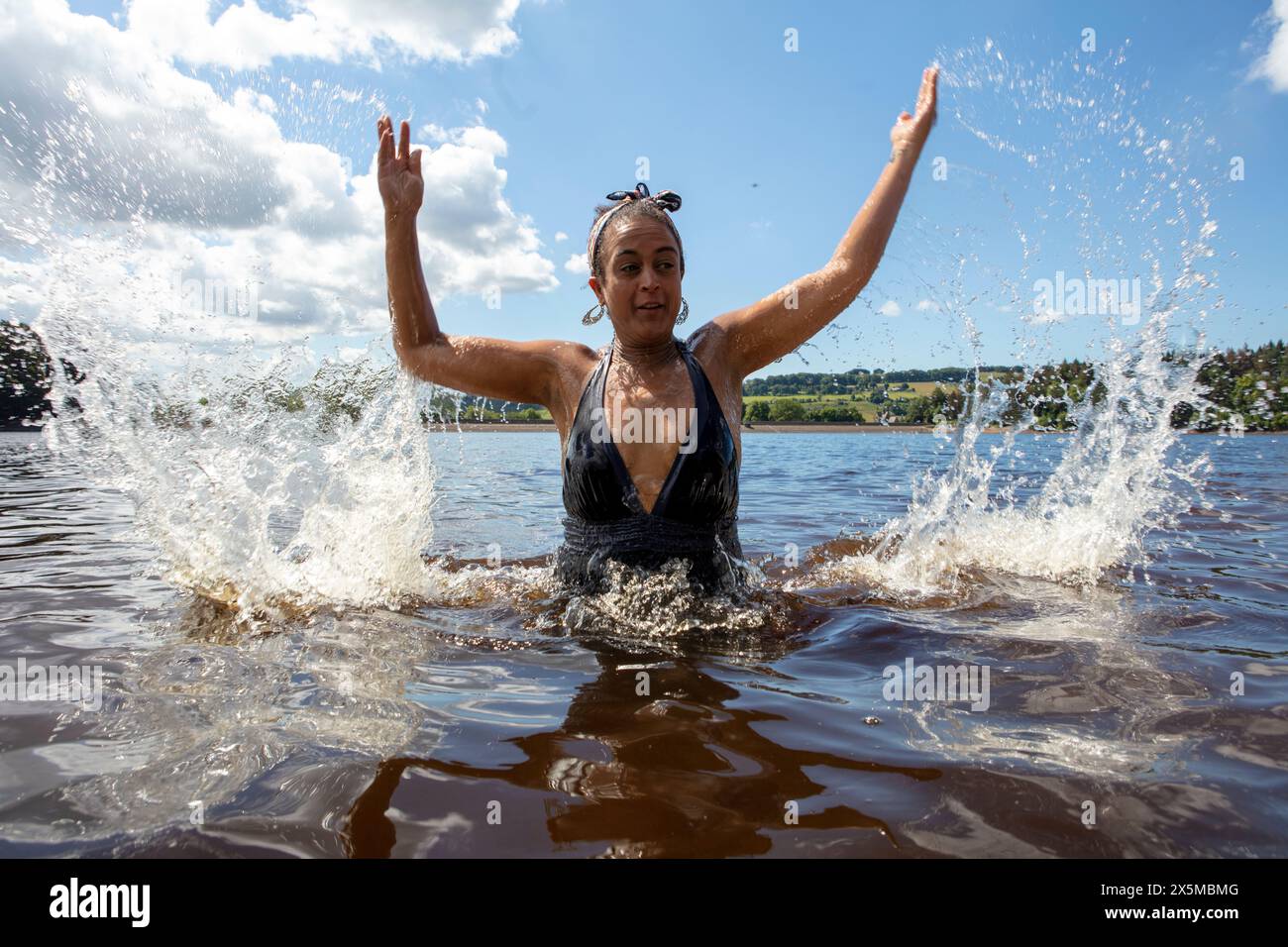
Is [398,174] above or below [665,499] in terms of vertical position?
above

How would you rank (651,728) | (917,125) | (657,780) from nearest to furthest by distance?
(657,780) → (651,728) → (917,125)

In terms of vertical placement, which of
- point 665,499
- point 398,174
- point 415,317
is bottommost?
point 665,499

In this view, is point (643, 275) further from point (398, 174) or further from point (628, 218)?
point (398, 174)

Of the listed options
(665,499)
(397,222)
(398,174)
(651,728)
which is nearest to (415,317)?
(397,222)

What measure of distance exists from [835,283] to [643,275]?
0.96m

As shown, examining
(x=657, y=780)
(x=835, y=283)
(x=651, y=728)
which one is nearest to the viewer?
(x=657, y=780)

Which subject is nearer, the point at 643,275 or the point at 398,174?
the point at 643,275

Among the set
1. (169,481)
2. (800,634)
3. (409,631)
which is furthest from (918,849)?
(169,481)

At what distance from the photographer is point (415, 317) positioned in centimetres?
411

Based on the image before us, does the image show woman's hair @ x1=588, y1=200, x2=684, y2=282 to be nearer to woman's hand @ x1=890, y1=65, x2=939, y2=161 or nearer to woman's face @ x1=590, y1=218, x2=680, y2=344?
woman's face @ x1=590, y1=218, x2=680, y2=344

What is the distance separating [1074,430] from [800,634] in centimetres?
448

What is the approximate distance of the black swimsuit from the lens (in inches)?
151

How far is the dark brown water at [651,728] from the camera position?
73.8 inches
